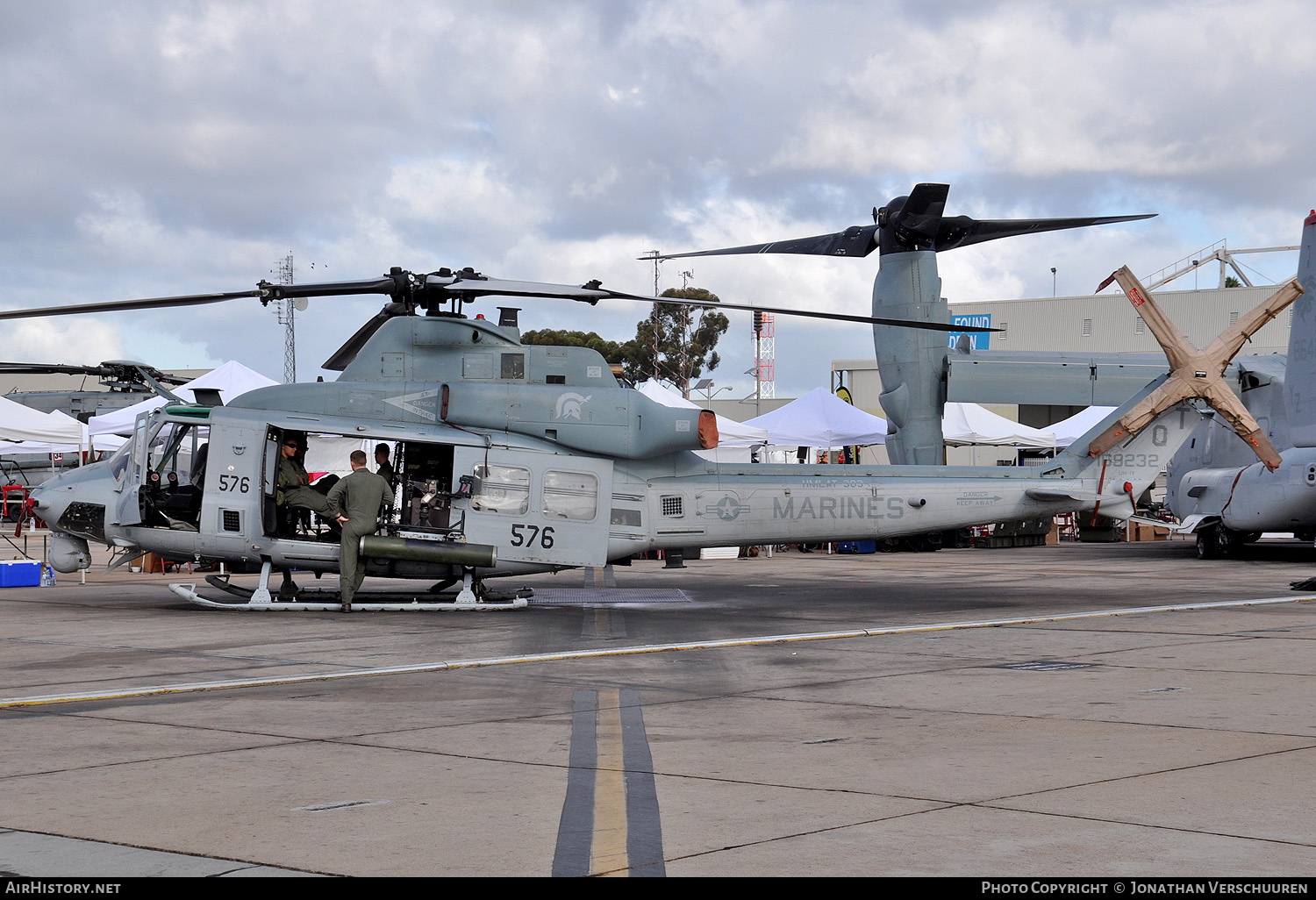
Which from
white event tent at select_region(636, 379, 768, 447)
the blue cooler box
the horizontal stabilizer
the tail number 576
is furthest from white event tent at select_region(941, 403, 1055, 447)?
the blue cooler box

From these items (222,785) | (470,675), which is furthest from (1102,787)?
(470,675)

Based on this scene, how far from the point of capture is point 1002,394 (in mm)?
27609

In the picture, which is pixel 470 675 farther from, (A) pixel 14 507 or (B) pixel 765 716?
(A) pixel 14 507

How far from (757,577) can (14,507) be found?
36299mm

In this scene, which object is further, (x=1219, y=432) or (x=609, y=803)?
(x=1219, y=432)

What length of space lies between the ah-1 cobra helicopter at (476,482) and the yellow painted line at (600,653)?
2.30 meters

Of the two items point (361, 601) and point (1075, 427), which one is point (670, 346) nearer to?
point (1075, 427)

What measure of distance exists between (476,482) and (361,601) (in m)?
2.33

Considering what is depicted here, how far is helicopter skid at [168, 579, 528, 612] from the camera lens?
15398mm

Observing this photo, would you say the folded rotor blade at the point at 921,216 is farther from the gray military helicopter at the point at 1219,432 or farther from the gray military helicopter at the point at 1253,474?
the gray military helicopter at the point at 1253,474

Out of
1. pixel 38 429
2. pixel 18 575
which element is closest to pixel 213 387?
pixel 38 429

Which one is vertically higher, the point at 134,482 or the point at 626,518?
the point at 134,482

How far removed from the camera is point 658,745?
7.05m
